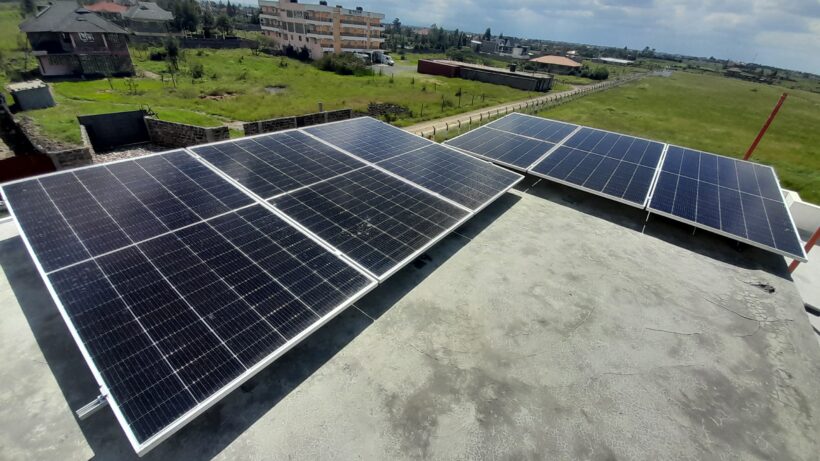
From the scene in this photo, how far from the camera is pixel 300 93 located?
175ft

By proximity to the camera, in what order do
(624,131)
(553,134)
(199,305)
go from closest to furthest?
(199,305), (553,134), (624,131)

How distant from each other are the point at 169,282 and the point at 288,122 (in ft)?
80.4

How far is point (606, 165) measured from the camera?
2453 cm

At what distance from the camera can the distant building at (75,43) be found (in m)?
53.3

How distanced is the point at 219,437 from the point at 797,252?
26617 mm

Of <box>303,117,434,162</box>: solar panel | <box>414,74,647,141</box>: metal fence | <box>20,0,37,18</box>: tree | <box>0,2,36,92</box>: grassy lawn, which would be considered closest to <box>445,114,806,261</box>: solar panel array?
<box>303,117,434,162</box>: solar panel

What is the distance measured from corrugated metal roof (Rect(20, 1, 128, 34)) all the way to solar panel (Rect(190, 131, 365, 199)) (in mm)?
63210

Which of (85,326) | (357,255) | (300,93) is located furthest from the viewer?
(300,93)

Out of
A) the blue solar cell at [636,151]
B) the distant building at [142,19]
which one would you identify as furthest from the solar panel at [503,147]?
the distant building at [142,19]

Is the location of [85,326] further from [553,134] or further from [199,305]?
[553,134]

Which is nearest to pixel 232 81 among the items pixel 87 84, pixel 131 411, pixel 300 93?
pixel 300 93

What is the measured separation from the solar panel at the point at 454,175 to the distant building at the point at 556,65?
12819cm

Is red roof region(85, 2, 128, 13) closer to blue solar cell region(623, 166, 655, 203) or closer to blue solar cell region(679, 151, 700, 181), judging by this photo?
blue solar cell region(623, 166, 655, 203)

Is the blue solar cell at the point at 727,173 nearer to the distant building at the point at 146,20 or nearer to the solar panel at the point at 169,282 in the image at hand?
the solar panel at the point at 169,282
